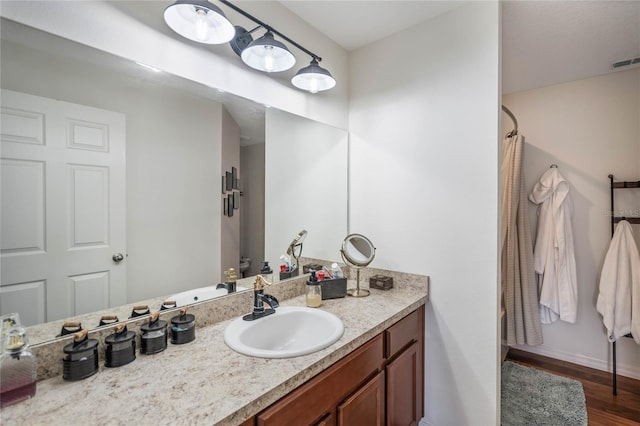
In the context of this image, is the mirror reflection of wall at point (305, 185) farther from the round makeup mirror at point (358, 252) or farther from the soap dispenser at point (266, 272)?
the round makeup mirror at point (358, 252)

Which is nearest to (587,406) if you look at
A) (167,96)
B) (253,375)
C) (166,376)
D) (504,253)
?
(504,253)

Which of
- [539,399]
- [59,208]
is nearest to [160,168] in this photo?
[59,208]

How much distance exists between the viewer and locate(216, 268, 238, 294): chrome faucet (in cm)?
139

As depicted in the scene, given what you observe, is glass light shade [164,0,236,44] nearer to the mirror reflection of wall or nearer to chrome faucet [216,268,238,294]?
the mirror reflection of wall

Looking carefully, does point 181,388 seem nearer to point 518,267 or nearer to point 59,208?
point 59,208

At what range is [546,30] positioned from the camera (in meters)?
1.81

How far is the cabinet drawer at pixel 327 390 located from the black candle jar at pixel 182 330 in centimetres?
46

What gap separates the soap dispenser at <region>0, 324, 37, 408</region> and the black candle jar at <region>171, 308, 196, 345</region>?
374 millimetres

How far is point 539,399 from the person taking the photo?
6.72 ft

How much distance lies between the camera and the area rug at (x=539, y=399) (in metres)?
1.84

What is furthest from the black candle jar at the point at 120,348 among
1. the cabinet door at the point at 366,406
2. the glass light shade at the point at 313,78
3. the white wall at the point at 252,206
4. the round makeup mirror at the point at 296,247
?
the glass light shade at the point at 313,78

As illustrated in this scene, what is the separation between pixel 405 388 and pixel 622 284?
2036 millimetres

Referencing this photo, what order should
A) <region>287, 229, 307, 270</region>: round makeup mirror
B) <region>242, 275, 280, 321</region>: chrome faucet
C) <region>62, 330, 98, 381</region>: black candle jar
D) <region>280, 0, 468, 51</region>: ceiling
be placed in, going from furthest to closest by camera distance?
<region>287, 229, 307, 270</region>: round makeup mirror → <region>280, 0, 468, 51</region>: ceiling → <region>242, 275, 280, 321</region>: chrome faucet → <region>62, 330, 98, 381</region>: black candle jar

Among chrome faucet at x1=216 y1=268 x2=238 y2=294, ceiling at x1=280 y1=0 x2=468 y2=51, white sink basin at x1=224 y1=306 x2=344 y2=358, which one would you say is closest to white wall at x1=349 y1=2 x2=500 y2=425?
ceiling at x1=280 y1=0 x2=468 y2=51
